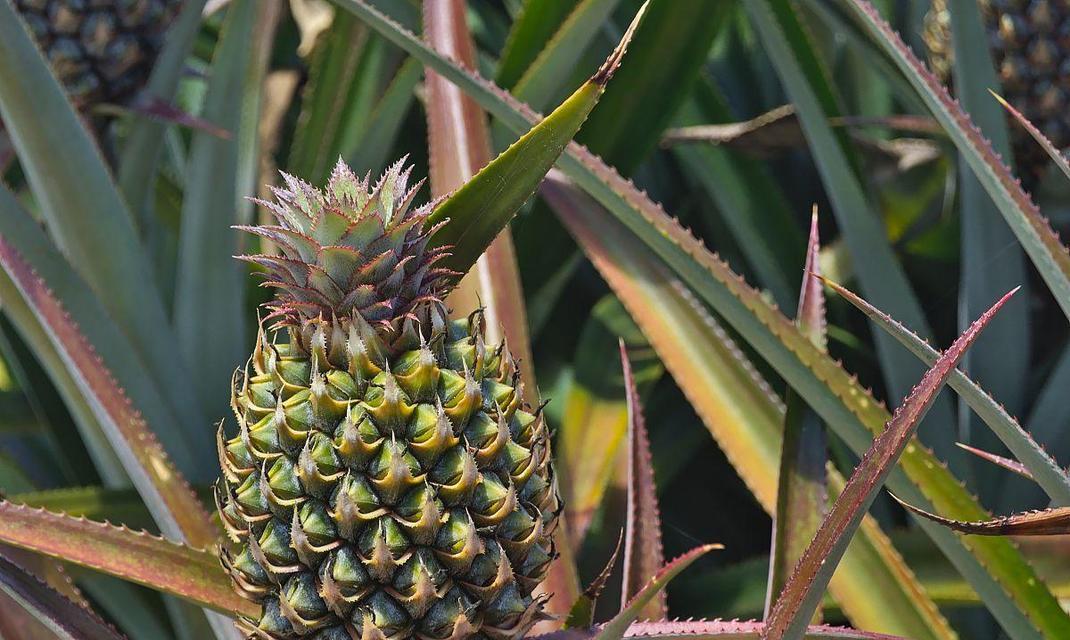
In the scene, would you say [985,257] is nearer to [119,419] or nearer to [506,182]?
[506,182]

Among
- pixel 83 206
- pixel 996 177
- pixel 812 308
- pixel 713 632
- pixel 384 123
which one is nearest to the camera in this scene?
pixel 713 632

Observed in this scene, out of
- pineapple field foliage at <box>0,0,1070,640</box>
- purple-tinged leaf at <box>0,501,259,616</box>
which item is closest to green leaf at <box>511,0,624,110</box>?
pineapple field foliage at <box>0,0,1070,640</box>

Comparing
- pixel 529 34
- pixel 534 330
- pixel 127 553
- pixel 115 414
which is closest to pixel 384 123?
pixel 529 34

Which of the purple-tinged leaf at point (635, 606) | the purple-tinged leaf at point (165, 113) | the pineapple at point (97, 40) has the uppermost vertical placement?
Answer: the pineapple at point (97, 40)

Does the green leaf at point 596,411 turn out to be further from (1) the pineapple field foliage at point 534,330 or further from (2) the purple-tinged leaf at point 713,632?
(2) the purple-tinged leaf at point 713,632

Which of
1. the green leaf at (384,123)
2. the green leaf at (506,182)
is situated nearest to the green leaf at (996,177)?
the green leaf at (506,182)

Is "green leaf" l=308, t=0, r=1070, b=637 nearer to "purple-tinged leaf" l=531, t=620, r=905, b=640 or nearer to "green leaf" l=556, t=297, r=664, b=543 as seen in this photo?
"purple-tinged leaf" l=531, t=620, r=905, b=640

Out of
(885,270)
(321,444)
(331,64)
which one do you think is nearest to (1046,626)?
(885,270)
